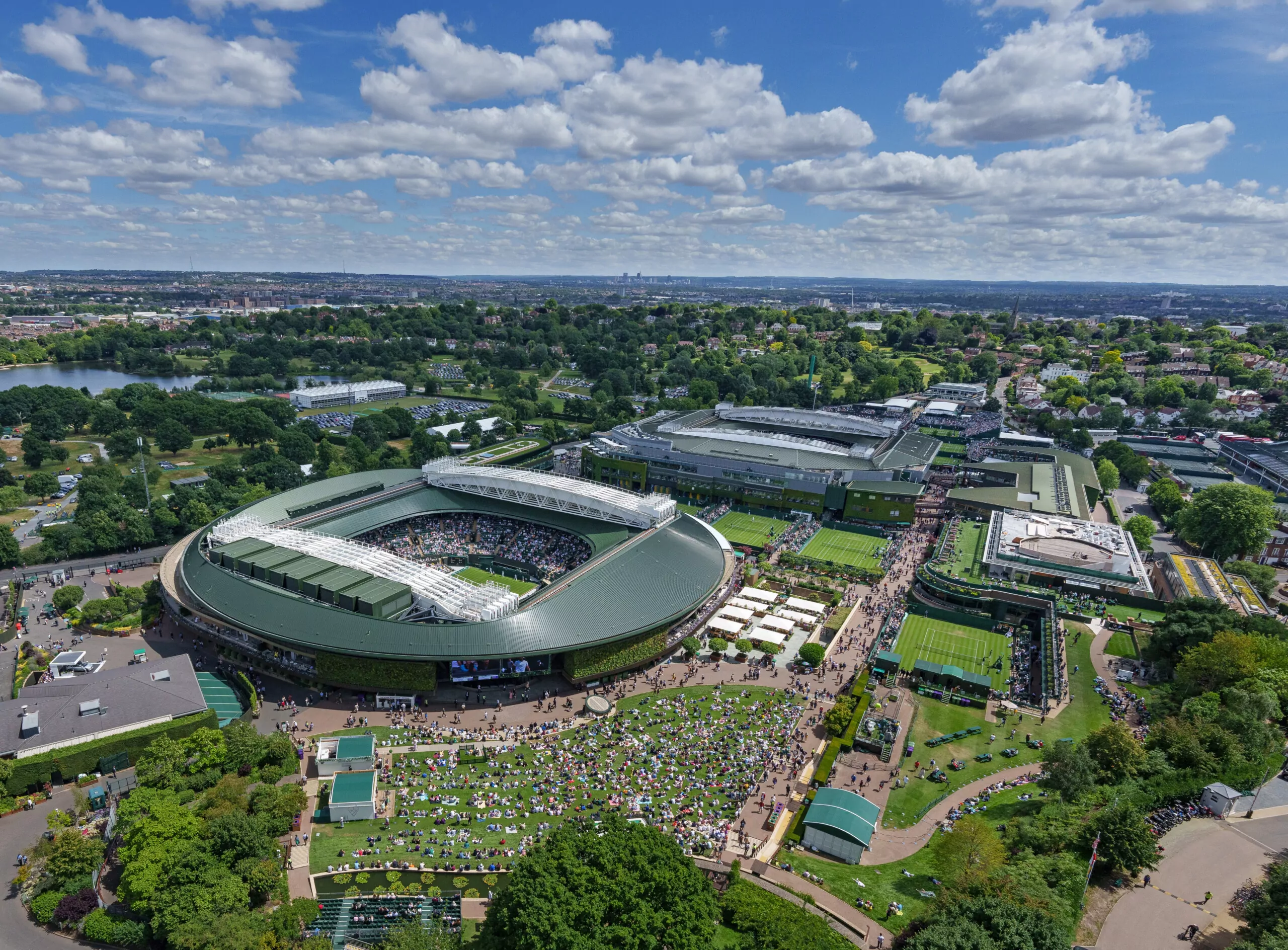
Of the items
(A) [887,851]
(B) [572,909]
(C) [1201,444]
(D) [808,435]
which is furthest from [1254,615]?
(C) [1201,444]

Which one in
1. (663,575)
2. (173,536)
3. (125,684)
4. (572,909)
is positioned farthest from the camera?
(173,536)

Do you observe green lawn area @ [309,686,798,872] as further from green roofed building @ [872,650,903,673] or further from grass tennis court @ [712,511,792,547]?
grass tennis court @ [712,511,792,547]

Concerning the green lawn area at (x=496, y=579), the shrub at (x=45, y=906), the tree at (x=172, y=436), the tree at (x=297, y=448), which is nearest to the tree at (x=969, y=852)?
the shrub at (x=45, y=906)

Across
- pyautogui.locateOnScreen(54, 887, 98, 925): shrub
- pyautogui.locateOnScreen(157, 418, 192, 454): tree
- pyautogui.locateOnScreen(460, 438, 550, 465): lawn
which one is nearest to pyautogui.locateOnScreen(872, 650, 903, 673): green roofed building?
pyautogui.locateOnScreen(54, 887, 98, 925): shrub

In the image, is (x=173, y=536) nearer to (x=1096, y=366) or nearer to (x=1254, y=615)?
(x=1254, y=615)

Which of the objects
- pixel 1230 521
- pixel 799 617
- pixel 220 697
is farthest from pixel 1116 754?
pixel 220 697

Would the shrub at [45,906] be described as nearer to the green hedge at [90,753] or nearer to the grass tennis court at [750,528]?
the green hedge at [90,753]

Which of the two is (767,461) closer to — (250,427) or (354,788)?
(354,788)
